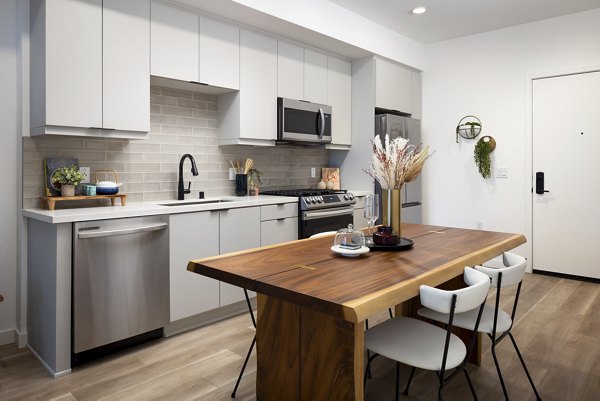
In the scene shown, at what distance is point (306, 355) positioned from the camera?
1.82m

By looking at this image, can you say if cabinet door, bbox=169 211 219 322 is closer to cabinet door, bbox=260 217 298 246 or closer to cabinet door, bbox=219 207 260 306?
cabinet door, bbox=219 207 260 306

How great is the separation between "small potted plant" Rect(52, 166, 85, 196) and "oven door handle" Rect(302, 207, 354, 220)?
1868mm

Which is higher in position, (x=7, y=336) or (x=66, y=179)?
(x=66, y=179)

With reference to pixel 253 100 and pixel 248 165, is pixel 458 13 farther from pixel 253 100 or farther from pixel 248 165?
pixel 248 165

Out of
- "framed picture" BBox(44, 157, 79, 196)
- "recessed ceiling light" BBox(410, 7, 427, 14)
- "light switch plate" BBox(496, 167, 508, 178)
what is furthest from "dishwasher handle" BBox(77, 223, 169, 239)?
"light switch plate" BBox(496, 167, 508, 178)

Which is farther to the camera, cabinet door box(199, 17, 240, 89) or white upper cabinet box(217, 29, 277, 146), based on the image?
white upper cabinet box(217, 29, 277, 146)

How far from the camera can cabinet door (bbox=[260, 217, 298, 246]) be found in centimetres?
358

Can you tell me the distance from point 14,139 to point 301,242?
6.82 ft

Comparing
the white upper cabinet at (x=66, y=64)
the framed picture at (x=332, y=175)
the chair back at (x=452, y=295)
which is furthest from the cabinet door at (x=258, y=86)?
the chair back at (x=452, y=295)

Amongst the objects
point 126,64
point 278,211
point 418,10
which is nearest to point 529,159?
point 418,10

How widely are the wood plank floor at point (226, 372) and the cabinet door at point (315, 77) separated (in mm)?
2402

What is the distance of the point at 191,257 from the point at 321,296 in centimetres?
189

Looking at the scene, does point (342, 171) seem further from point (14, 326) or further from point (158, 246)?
point (14, 326)

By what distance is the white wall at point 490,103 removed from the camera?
4.50 m
